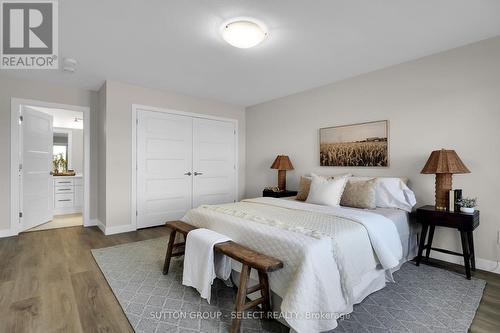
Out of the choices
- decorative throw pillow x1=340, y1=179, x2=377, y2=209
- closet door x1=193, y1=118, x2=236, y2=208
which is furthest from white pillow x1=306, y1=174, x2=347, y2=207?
closet door x1=193, y1=118, x2=236, y2=208

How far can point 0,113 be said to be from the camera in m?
3.49

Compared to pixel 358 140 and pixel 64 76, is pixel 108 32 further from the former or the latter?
pixel 358 140

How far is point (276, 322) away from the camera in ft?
5.56

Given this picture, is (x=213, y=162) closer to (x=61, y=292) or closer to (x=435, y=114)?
(x=61, y=292)

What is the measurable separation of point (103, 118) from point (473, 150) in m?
4.98

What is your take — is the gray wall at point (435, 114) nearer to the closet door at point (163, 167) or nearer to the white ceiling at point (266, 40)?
the white ceiling at point (266, 40)

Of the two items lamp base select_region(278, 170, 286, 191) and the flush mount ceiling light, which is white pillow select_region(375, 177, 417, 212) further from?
the flush mount ceiling light

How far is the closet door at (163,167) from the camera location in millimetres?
4086

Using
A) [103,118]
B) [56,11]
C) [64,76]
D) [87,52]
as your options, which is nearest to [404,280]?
[56,11]

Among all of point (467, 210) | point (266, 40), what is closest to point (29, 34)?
point (266, 40)

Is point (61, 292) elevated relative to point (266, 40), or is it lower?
lower

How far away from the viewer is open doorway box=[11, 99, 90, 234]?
3.67 meters

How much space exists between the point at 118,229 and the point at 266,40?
3.50 m

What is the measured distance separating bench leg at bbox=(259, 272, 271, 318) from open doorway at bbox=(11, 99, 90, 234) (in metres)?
3.83
